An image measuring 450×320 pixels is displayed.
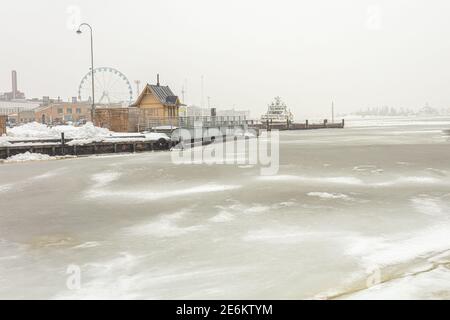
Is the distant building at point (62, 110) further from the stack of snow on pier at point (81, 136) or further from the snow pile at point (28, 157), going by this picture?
the snow pile at point (28, 157)

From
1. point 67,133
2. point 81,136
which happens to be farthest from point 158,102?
Answer: point 81,136

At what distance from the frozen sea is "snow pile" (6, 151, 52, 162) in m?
12.9

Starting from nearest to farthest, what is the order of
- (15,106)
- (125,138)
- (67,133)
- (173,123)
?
1. (67,133)
2. (125,138)
3. (173,123)
4. (15,106)

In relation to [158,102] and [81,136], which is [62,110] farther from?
[81,136]

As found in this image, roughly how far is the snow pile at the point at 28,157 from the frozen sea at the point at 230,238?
42.4ft

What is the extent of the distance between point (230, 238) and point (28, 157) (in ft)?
83.2

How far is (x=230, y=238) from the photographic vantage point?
30.6ft

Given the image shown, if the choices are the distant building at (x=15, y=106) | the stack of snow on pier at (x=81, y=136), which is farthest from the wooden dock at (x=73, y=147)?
the distant building at (x=15, y=106)

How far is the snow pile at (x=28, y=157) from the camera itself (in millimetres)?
30080

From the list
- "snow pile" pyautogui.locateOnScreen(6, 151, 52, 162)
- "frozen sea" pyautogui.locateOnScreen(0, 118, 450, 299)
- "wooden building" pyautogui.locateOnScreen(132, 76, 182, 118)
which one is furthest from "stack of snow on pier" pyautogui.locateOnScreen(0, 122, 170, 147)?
"frozen sea" pyautogui.locateOnScreen(0, 118, 450, 299)
